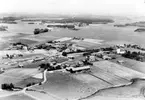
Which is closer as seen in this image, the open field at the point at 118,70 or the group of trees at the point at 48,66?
the open field at the point at 118,70

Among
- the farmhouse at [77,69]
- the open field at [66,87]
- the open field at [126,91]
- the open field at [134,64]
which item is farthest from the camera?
the open field at [134,64]

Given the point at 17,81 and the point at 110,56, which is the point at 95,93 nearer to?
the point at 17,81

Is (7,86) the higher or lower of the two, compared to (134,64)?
lower

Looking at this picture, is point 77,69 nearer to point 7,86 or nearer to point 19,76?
point 19,76

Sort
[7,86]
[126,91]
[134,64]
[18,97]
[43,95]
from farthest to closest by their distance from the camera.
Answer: [134,64]
[7,86]
[126,91]
[43,95]
[18,97]

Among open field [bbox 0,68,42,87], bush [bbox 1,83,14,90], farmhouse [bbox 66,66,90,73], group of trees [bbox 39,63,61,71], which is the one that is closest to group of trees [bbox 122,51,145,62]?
farmhouse [bbox 66,66,90,73]

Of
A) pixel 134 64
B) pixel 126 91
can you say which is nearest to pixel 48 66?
Result: pixel 126 91

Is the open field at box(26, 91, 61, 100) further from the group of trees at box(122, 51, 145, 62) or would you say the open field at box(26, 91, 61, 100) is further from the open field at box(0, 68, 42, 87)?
the group of trees at box(122, 51, 145, 62)

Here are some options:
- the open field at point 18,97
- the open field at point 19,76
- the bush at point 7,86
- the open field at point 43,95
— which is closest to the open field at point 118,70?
the open field at point 19,76

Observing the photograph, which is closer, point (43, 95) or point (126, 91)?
point (43, 95)

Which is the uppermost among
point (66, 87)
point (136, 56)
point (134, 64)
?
point (136, 56)

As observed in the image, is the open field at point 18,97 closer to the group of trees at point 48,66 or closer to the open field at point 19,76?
the open field at point 19,76
